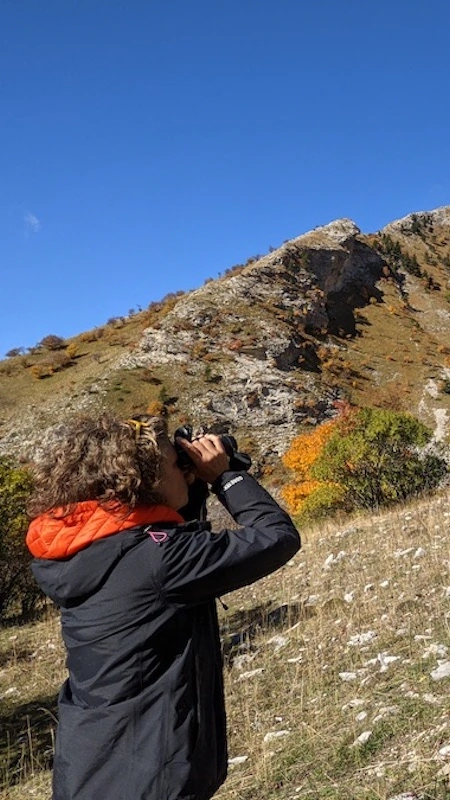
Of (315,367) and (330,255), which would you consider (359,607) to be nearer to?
(315,367)

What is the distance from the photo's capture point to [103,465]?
210 cm

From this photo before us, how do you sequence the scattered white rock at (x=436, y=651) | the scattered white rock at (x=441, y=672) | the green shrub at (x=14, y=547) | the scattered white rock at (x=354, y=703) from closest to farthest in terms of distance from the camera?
1. the scattered white rock at (x=441, y=672)
2. the scattered white rock at (x=354, y=703)
3. the scattered white rock at (x=436, y=651)
4. the green shrub at (x=14, y=547)

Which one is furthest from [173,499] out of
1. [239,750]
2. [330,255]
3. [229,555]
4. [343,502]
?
[330,255]

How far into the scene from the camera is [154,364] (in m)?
56.7

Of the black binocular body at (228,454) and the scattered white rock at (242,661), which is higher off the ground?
the black binocular body at (228,454)

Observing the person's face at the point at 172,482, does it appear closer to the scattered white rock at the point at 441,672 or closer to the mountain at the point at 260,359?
the scattered white rock at the point at 441,672

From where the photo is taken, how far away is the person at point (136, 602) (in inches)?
75.4

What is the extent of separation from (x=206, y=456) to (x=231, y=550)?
40 cm

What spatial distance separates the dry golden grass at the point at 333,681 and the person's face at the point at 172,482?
1908mm

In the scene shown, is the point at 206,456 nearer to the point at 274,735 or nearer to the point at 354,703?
the point at 354,703

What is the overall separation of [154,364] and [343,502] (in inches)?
1325

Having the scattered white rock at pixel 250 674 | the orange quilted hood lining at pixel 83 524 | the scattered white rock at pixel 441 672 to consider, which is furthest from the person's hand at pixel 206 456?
the scattered white rock at pixel 250 674

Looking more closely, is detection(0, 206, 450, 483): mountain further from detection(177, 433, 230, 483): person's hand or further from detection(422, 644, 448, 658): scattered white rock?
detection(177, 433, 230, 483): person's hand

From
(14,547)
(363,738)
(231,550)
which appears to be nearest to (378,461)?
(14,547)
